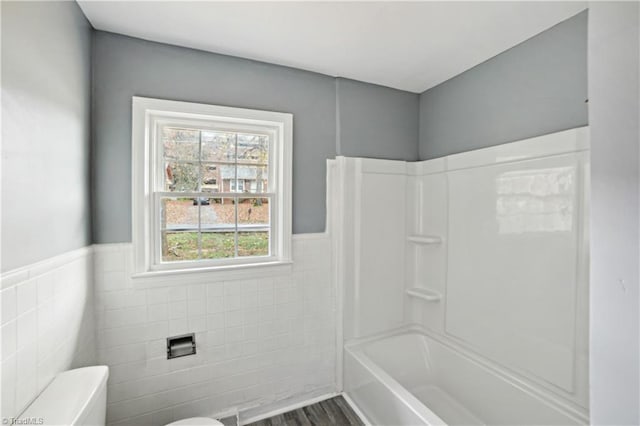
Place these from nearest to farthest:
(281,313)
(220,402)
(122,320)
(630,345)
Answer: (630,345) < (122,320) < (220,402) < (281,313)

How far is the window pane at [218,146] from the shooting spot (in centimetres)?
201

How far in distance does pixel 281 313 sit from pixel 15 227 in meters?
1.54

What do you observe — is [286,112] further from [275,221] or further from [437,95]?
[437,95]

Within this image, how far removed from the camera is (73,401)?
3.62ft

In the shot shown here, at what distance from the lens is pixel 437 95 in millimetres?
2455

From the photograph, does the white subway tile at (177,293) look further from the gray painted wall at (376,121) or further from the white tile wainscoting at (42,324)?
the gray painted wall at (376,121)

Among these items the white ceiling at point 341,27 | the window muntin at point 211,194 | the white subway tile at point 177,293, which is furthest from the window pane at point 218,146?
the white subway tile at point 177,293

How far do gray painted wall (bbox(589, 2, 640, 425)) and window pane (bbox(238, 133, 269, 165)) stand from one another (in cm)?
188

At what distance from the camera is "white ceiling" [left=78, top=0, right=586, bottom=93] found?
151 cm

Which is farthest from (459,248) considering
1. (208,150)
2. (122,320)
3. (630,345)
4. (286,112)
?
(122,320)

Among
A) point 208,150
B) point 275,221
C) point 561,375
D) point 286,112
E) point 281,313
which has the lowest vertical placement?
point 561,375

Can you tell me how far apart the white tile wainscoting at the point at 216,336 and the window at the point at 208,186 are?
156 mm

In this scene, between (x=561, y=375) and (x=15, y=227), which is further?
(x=561, y=375)

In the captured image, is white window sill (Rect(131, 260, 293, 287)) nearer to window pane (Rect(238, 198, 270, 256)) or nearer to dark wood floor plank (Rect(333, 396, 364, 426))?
window pane (Rect(238, 198, 270, 256))
